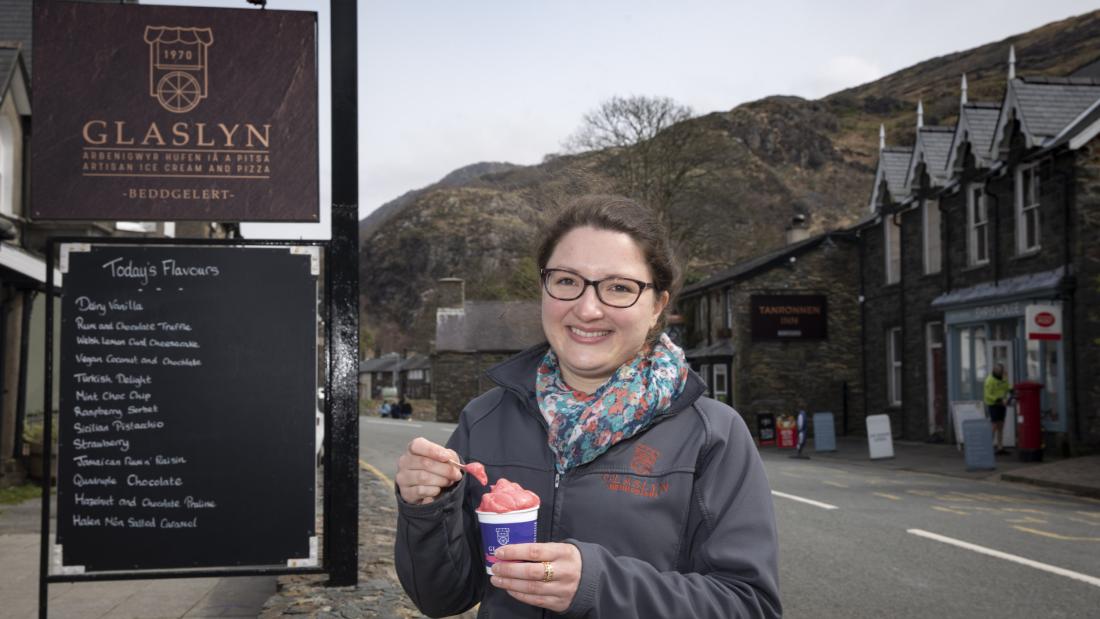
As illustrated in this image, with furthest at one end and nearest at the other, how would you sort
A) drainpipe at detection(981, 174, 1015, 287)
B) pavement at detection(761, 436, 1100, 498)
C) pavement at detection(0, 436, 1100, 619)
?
drainpipe at detection(981, 174, 1015, 287) < pavement at detection(761, 436, 1100, 498) < pavement at detection(0, 436, 1100, 619)

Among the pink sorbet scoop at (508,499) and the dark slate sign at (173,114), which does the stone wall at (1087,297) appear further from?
the pink sorbet scoop at (508,499)

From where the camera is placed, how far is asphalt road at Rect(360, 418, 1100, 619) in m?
6.73

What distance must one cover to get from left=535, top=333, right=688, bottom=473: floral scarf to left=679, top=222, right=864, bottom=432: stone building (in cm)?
2970

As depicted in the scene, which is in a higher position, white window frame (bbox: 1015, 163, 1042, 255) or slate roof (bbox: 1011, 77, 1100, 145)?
slate roof (bbox: 1011, 77, 1100, 145)

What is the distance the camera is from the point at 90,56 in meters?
5.39

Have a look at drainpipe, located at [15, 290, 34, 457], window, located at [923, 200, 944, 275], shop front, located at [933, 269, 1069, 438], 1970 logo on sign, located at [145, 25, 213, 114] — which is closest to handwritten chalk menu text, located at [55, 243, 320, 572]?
1970 logo on sign, located at [145, 25, 213, 114]

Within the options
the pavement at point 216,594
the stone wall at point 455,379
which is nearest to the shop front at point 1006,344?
the pavement at point 216,594

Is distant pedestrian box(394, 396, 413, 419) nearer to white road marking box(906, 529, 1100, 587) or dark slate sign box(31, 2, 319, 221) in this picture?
white road marking box(906, 529, 1100, 587)

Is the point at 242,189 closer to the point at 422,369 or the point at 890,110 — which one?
the point at 422,369

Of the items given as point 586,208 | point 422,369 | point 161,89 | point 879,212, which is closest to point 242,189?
point 161,89

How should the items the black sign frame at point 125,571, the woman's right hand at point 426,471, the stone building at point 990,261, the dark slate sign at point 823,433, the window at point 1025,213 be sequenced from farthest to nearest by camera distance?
the dark slate sign at point 823,433 < the window at point 1025,213 < the stone building at point 990,261 < the black sign frame at point 125,571 < the woman's right hand at point 426,471

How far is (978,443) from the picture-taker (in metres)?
17.3

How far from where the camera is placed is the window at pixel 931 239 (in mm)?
25125

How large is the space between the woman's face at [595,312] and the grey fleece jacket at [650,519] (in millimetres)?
189
